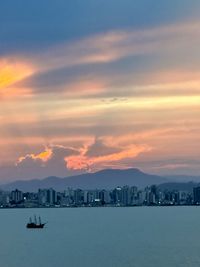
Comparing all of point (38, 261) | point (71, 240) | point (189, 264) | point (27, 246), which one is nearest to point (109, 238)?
point (71, 240)

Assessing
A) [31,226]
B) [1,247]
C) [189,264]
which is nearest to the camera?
[189,264]

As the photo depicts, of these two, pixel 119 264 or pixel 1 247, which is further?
pixel 1 247

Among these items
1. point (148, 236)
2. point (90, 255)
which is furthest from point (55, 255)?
point (148, 236)

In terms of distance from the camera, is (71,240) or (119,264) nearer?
(119,264)

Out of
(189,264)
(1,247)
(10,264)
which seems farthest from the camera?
(1,247)

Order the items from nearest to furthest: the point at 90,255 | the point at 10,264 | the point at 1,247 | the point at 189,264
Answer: the point at 189,264 → the point at 10,264 → the point at 90,255 → the point at 1,247

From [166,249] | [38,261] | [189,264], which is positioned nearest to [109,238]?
[166,249]

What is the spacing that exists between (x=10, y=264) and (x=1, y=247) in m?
25.1

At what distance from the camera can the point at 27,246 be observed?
4296 inches

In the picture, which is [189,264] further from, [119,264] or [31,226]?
[31,226]

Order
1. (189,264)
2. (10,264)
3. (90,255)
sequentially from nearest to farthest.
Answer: (189,264) → (10,264) → (90,255)

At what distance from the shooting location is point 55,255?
93688 mm

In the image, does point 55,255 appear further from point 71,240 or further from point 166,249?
point 71,240

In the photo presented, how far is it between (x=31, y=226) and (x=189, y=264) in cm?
9267
